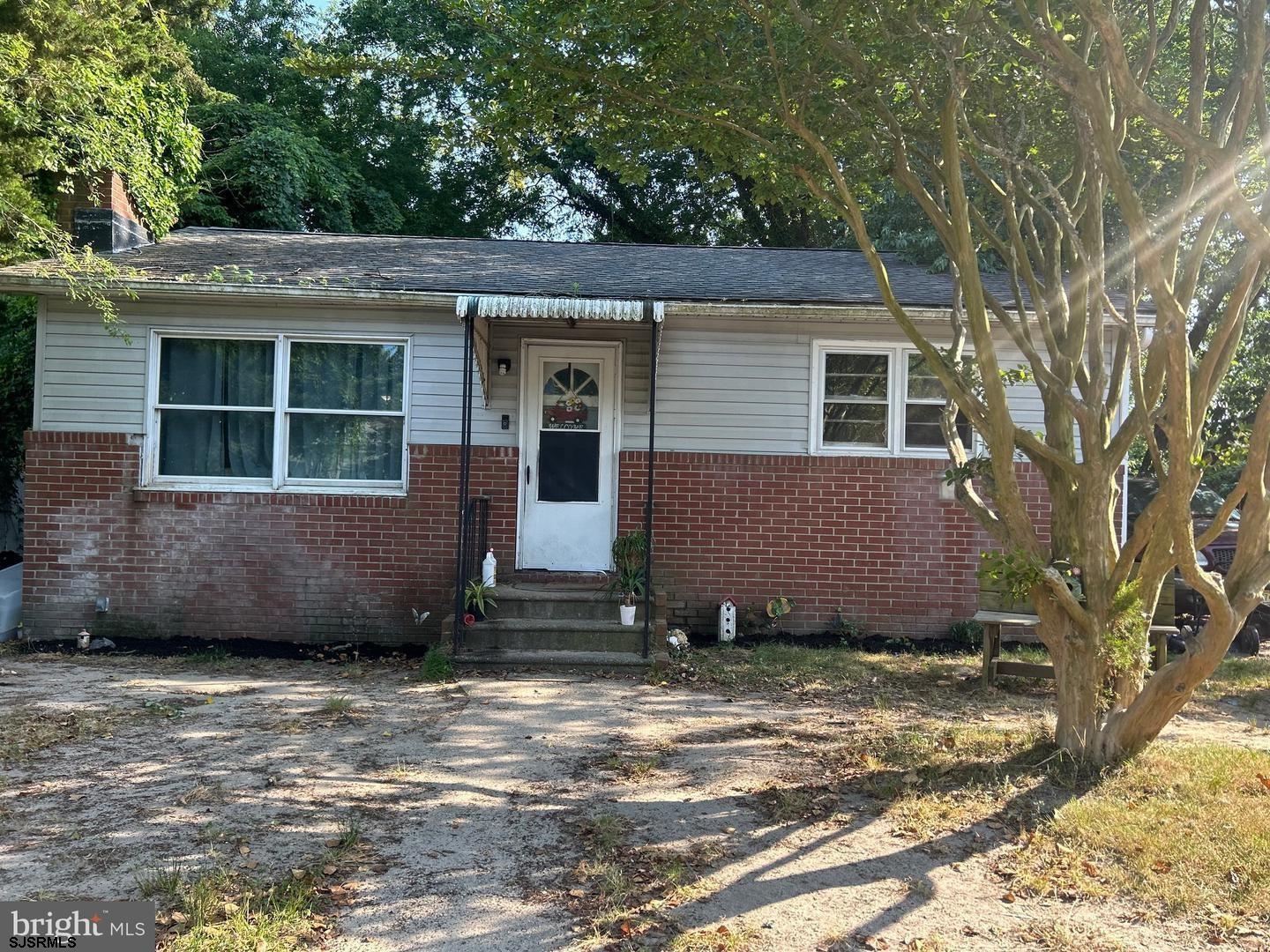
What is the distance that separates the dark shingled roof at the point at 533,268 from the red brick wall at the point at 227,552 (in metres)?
1.77

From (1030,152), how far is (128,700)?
7.31 m

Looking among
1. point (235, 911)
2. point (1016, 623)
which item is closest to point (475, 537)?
point (1016, 623)

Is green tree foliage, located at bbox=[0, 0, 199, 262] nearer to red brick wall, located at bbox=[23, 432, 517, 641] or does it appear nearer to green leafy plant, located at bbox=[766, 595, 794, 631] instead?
red brick wall, located at bbox=[23, 432, 517, 641]

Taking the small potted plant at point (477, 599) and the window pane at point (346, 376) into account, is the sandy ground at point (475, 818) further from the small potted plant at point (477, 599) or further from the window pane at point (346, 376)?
the window pane at point (346, 376)

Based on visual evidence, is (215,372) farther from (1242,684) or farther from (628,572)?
(1242,684)

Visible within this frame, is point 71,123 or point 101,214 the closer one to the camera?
point 71,123

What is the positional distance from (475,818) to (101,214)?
8233mm

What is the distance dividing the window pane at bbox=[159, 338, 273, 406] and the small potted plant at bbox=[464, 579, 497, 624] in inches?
113

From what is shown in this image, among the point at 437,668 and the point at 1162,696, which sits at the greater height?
the point at 1162,696

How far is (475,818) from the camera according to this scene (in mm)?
4270

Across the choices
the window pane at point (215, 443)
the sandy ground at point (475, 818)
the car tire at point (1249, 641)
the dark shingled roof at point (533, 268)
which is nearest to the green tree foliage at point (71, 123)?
the dark shingled roof at point (533, 268)

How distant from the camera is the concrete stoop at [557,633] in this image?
7441 mm

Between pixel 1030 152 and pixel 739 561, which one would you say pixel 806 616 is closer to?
pixel 739 561

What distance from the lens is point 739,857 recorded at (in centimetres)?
382
